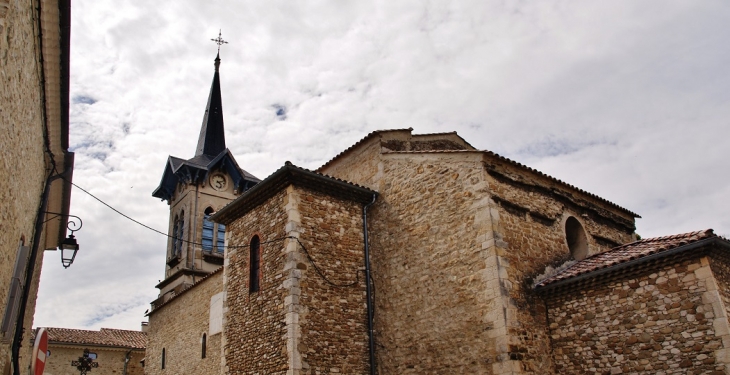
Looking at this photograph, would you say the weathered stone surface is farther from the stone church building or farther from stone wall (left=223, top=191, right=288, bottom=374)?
the stone church building

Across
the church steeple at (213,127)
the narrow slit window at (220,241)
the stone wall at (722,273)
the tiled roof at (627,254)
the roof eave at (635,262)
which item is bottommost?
the stone wall at (722,273)

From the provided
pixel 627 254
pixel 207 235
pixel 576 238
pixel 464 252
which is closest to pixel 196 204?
pixel 207 235

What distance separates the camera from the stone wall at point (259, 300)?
1128cm

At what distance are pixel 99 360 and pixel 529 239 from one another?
2518cm

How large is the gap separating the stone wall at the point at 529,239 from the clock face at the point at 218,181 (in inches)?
664

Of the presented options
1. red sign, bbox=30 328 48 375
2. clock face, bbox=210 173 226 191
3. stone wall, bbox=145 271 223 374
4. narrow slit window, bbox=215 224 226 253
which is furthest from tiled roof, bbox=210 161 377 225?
clock face, bbox=210 173 226 191

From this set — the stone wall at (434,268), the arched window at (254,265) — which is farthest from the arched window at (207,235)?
the stone wall at (434,268)

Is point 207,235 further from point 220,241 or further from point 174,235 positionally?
point 174,235

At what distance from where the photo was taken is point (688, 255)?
29.5 feet

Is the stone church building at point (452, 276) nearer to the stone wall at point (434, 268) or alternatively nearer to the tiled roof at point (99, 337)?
the stone wall at point (434, 268)

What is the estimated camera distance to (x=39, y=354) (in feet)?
18.2

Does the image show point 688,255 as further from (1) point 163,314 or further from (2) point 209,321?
(1) point 163,314

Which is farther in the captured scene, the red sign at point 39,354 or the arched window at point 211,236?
the arched window at point 211,236

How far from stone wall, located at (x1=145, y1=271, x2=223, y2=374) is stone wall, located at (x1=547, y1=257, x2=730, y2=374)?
10074 millimetres
